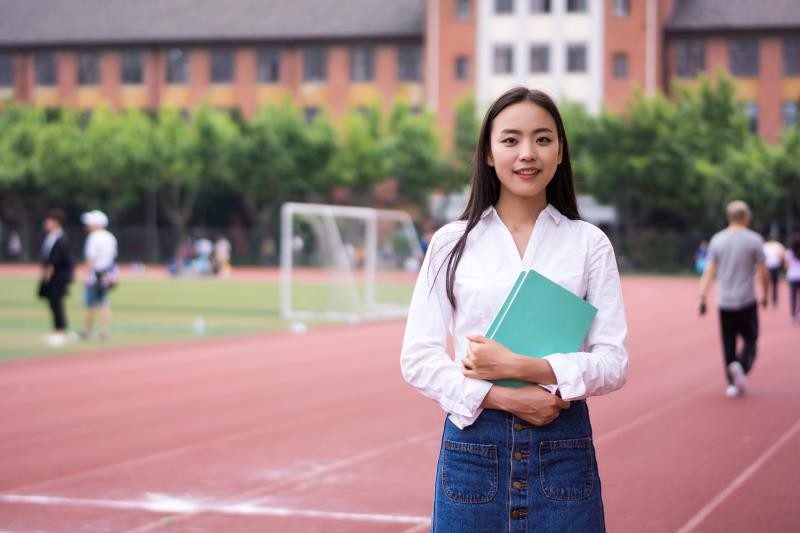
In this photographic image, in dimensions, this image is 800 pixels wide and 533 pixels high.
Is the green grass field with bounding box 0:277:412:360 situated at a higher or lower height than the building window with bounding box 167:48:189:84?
lower

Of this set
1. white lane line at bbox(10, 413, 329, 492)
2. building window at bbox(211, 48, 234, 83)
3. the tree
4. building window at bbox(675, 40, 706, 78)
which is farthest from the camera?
building window at bbox(211, 48, 234, 83)

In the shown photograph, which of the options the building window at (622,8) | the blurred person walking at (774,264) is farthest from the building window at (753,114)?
the blurred person walking at (774,264)

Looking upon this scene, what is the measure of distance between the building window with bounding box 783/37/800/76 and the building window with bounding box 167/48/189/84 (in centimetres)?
3369

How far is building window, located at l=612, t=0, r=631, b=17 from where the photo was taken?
6469cm

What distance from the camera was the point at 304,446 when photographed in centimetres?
938

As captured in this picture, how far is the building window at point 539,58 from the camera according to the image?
65.6 m

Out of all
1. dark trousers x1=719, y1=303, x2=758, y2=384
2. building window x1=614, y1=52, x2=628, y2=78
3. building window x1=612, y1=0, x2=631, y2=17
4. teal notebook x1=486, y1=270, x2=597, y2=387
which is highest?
building window x1=612, y1=0, x2=631, y2=17

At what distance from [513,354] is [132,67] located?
2911 inches

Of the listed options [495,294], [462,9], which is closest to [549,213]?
[495,294]

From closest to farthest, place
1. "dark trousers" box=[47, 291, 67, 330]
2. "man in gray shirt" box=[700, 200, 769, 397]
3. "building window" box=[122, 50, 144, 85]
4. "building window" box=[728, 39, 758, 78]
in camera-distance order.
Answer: "man in gray shirt" box=[700, 200, 769, 397], "dark trousers" box=[47, 291, 67, 330], "building window" box=[728, 39, 758, 78], "building window" box=[122, 50, 144, 85]

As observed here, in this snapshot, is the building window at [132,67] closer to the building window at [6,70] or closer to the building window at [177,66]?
the building window at [177,66]

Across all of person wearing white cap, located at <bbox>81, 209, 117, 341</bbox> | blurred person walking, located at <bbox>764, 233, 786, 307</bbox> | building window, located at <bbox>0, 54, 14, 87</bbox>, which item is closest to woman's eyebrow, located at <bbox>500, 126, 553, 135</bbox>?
person wearing white cap, located at <bbox>81, 209, 117, 341</bbox>

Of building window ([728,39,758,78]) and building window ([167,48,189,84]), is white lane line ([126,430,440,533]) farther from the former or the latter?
building window ([167,48,189,84])

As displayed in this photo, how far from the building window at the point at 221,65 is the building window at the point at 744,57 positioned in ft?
92.6
